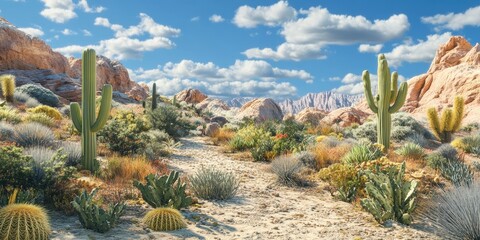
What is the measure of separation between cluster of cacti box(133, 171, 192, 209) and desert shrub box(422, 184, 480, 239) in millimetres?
4030

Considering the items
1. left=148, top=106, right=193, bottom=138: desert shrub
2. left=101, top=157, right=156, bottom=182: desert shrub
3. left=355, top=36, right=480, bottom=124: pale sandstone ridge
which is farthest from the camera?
left=355, top=36, right=480, bottom=124: pale sandstone ridge

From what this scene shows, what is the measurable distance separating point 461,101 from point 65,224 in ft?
56.6

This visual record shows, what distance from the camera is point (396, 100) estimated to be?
14508mm

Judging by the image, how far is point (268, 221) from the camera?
23.5ft

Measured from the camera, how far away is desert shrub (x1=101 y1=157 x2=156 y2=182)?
9133 millimetres

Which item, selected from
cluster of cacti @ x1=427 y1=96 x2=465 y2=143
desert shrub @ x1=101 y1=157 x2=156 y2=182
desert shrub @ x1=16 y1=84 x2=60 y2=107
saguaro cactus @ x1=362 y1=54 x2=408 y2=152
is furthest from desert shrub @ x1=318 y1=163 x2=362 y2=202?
desert shrub @ x1=16 y1=84 x2=60 y2=107

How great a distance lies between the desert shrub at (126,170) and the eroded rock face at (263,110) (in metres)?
23.9

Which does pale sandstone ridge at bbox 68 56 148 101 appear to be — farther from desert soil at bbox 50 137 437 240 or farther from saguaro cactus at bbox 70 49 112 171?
desert soil at bbox 50 137 437 240

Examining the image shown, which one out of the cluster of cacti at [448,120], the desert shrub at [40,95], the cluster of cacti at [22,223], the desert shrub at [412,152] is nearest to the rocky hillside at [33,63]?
the desert shrub at [40,95]

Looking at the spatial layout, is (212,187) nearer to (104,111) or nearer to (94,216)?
(94,216)

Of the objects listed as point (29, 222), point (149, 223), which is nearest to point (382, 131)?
point (149, 223)

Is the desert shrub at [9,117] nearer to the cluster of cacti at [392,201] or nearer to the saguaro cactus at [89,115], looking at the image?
the saguaro cactus at [89,115]

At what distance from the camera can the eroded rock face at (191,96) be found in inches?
2534

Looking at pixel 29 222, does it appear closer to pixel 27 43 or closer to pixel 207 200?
pixel 207 200
